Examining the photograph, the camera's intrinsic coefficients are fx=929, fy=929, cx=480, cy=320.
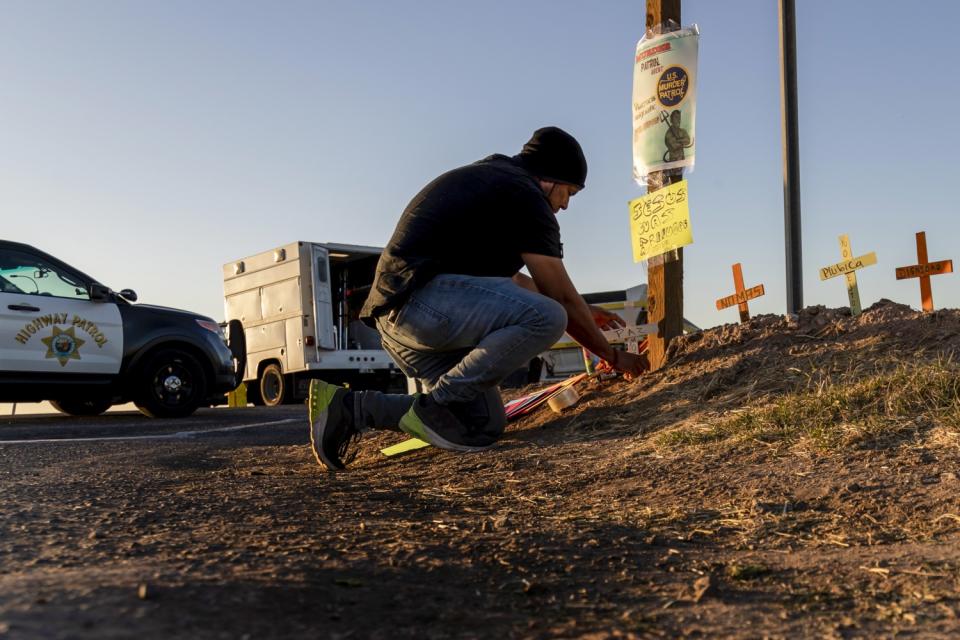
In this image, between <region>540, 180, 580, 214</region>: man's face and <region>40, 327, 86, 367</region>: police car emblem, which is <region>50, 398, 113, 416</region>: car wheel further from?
<region>540, 180, 580, 214</region>: man's face

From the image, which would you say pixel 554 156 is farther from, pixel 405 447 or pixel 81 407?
pixel 81 407

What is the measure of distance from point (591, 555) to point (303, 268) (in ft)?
43.9

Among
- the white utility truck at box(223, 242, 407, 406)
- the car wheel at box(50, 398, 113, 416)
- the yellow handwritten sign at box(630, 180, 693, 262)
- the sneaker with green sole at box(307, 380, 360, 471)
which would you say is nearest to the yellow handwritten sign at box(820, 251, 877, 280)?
the yellow handwritten sign at box(630, 180, 693, 262)

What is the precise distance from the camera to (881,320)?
4.80 meters

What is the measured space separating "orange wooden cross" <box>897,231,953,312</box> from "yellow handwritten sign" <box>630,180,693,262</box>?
3.84 ft

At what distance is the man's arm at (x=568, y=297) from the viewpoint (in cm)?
396

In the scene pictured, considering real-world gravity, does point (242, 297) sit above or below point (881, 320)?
above

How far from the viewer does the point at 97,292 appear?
911 centimetres

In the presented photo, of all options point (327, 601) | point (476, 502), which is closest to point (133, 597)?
point (327, 601)

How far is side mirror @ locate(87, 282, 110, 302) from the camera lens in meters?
9.09

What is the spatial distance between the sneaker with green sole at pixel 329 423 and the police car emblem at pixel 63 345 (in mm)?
6079

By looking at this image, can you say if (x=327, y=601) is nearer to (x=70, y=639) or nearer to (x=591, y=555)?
(x=70, y=639)

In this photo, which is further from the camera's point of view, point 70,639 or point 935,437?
point 935,437

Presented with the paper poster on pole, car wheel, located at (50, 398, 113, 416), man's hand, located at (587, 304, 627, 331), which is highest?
the paper poster on pole
